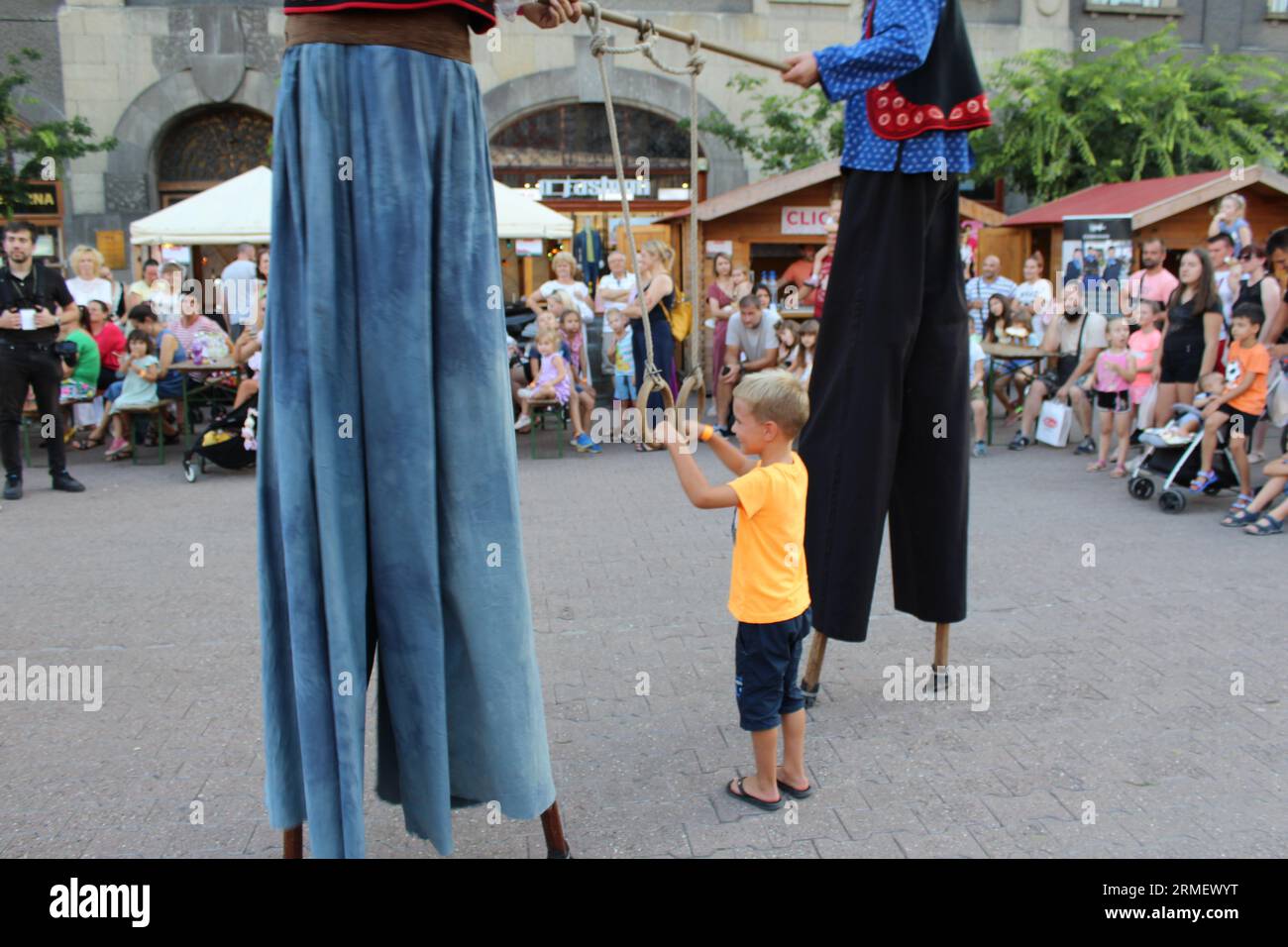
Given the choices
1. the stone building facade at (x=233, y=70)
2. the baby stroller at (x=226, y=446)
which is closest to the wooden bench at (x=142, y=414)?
the baby stroller at (x=226, y=446)

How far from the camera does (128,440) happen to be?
35.4 feet

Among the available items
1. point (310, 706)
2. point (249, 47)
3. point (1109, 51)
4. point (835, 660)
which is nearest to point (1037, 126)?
point (1109, 51)

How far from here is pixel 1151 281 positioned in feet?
38.2

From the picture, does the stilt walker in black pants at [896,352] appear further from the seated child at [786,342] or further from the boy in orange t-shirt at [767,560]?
the seated child at [786,342]

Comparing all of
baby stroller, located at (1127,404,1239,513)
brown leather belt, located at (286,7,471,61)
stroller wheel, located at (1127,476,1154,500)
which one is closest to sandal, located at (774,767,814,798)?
brown leather belt, located at (286,7,471,61)

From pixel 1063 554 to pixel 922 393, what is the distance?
3005 mm

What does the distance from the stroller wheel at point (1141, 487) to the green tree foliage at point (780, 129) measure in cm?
1048

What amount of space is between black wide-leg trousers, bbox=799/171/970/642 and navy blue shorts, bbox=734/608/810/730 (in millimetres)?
627

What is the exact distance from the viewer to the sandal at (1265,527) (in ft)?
23.1

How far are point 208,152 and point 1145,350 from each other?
15.4 metres

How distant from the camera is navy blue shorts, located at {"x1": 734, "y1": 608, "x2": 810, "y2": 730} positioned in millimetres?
3332

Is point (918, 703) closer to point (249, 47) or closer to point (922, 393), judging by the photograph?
point (922, 393)

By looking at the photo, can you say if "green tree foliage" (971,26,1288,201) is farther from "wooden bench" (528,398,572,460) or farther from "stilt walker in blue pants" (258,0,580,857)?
"stilt walker in blue pants" (258,0,580,857)

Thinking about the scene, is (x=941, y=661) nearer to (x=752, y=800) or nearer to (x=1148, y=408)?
(x=752, y=800)
